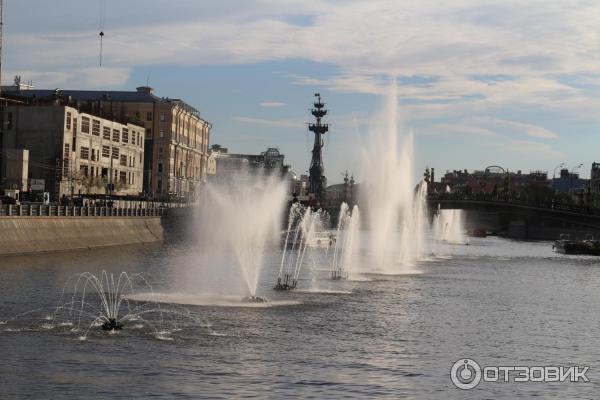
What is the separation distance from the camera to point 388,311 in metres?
48.8

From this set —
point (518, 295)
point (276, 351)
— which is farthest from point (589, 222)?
point (276, 351)

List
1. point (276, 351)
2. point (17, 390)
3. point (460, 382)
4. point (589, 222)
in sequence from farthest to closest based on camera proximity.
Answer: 1. point (589, 222)
2. point (276, 351)
3. point (460, 382)
4. point (17, 390)

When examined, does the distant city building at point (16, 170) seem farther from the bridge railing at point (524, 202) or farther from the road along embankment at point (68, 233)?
the bridge railing at point (524, 202)

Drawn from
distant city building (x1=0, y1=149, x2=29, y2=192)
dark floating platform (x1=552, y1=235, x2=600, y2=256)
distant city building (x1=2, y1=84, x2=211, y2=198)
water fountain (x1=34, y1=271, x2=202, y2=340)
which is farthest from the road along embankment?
distant city building (x1=2, y1=84, x2=211, y2=198)

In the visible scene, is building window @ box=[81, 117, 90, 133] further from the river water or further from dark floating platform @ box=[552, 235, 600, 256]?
the river water

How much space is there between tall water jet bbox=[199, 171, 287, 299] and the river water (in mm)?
8228

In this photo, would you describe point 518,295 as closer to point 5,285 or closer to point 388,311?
point 388,311

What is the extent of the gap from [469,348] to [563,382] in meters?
6.30

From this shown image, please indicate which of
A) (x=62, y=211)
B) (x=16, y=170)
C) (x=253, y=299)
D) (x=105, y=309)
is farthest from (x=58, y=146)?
(x=105, y=309)

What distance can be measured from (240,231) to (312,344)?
72314 mm
